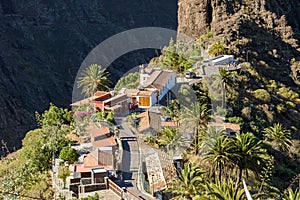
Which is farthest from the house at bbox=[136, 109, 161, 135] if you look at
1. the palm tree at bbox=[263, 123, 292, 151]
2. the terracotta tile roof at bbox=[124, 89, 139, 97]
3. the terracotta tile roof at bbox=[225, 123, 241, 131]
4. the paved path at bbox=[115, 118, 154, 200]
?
the palm tree at bbox=[263, 123, 292, 151]

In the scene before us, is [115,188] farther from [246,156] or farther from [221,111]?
[221,111]

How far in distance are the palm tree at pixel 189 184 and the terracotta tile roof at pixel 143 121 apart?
Result: 1124 cm

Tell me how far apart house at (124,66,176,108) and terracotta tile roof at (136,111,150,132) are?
3.57 meters

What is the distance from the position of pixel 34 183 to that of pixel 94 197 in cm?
820

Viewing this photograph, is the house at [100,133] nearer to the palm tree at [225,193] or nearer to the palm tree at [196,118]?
the palm tree at [196,118]

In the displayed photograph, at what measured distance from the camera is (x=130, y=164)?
1436 inches

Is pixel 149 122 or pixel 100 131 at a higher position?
pixel 149 122

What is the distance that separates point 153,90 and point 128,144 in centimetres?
971

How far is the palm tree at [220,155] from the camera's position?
3120 cm

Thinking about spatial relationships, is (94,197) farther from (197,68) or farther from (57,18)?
(57,18)

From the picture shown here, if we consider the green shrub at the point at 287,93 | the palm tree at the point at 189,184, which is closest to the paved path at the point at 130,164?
the palm tree at the point at 189,184

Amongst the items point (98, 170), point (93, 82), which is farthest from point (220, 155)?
point (93, 82)

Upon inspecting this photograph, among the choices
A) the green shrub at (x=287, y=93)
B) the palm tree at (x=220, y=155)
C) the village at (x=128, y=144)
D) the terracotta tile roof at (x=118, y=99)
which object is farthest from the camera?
the green shrub at (x=287, y=93)

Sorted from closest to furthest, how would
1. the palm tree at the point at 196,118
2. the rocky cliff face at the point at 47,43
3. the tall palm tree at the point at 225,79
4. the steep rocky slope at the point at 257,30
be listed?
the palm tree at the point at 196,118 → the tall palm tree at the point at 225,79 → the steep rocky slope at the point at 257,30 → the rocky cliff face at the point at 47,43
